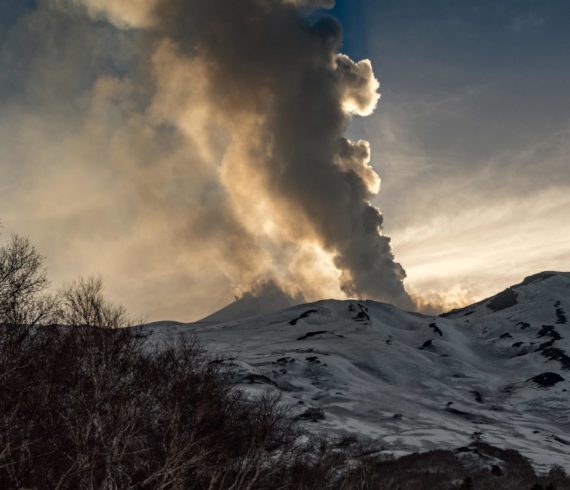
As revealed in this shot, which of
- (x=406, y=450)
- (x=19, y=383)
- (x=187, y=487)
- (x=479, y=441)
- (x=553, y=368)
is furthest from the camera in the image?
(x=553, y=368)

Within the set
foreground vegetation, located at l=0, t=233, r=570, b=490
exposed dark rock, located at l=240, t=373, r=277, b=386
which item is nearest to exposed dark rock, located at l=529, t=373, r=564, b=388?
exposed dark rock, located at l=240, t=373, r=277, b=386

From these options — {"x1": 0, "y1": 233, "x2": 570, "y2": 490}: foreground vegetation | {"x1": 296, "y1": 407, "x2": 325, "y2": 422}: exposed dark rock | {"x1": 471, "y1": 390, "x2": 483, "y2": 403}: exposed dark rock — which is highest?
{"x1": 0, "y1": 233, "x2": 570, "y2": 490}: foreground vegetation

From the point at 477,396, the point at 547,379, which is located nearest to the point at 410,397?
the point at 477,396

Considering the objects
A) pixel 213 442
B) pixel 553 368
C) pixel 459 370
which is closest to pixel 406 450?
pixel 213 442

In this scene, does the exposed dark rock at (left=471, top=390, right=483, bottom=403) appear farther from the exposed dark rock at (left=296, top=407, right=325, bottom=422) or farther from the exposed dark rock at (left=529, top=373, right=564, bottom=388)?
the exposed dark rock at (left=296, top=407, right=325, bottom=422)

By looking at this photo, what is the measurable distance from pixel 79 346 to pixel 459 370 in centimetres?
18336

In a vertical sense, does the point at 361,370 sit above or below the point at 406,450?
above

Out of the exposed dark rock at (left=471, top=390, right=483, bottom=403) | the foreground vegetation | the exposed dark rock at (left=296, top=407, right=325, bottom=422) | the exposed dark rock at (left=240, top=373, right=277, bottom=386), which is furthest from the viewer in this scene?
the exposed dark rock at (left=471, top=390, right=483, bottom=403)

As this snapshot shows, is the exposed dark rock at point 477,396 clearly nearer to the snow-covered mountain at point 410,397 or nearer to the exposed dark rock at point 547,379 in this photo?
the snow-covered mountain at point 410,397

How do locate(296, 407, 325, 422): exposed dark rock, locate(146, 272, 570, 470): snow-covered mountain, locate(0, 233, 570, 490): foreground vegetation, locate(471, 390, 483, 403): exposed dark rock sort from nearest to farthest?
locate(0, 233, 570, 490): foreground vegetation < locate(296, 407, 325, 422): exposed dark rock < locate(146, 272, 570, 470): snow-covered mountain < locate(471, 390, 483, 403): exposed dark rock

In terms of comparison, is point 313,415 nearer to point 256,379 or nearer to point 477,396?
point 256,379

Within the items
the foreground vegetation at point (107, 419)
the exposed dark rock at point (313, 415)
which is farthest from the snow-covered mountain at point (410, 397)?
the foreground vegetation at point (107, 419)

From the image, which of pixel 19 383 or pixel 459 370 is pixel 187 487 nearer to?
pixel 19 383

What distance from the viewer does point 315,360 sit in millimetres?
168125
